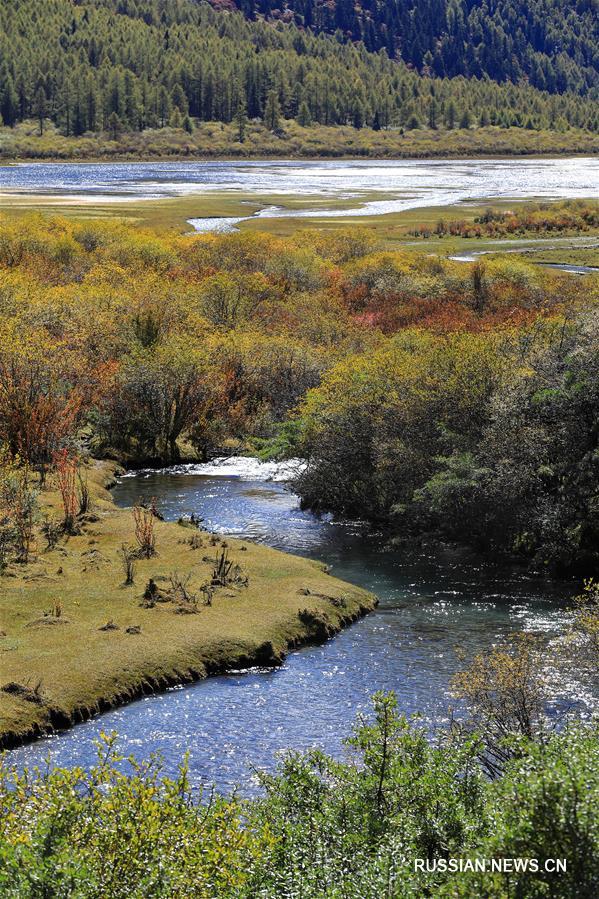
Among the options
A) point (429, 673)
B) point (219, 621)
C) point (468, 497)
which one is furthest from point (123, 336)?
point (429, 673)

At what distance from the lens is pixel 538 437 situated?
47.3 metres

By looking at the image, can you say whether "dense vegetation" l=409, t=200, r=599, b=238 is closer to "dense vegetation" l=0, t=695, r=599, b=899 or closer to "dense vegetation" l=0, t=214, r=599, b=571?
"dense vegetation" l=0, t=214, r=599, b=571

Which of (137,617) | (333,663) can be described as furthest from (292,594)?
(137,617)

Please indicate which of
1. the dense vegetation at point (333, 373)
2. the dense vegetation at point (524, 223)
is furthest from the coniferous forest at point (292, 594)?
the dense vegetation at point (524, 223)

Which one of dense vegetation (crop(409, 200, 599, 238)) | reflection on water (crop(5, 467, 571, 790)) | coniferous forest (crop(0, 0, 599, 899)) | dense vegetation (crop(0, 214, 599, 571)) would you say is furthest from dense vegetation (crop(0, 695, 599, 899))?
dense vegetation (crop(409, 200, 599, 238))

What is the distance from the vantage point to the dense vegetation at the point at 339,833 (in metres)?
15.5

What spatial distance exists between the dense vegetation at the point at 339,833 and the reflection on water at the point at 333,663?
7530 millimetres

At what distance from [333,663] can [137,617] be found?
7126 millimetres

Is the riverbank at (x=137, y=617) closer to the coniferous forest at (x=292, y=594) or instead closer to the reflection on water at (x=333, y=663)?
the coniferous forest at (x=292, y=594)

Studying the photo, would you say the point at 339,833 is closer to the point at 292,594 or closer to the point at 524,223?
the point at 292,594

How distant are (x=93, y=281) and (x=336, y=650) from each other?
5589 cm

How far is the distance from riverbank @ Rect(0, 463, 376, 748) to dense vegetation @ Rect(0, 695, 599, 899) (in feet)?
40.9

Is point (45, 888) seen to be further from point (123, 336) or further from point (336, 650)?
point (123, 336)

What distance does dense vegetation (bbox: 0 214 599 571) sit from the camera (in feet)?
155
